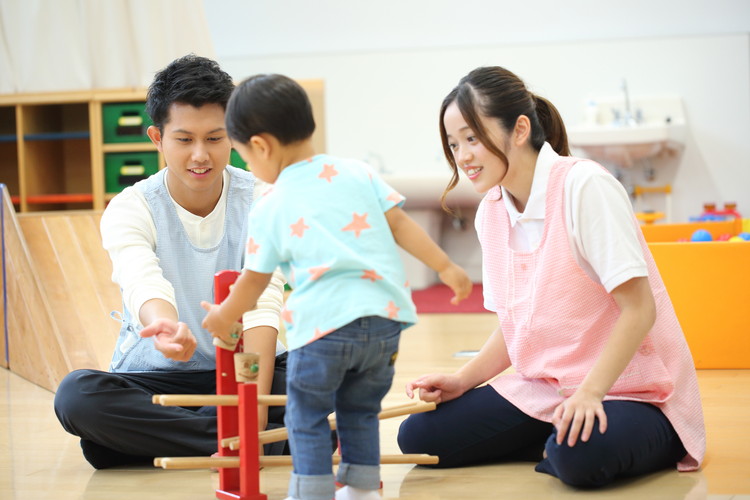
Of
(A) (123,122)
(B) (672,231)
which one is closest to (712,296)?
(B) (672,231)

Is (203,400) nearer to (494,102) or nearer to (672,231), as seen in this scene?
(494,102)

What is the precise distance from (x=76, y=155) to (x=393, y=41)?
5.98 ft

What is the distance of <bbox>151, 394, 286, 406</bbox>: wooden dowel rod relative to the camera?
1.14 metres

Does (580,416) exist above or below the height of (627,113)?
below

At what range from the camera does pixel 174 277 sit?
1572 millimetres

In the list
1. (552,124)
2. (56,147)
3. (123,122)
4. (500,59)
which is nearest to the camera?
(552,124)

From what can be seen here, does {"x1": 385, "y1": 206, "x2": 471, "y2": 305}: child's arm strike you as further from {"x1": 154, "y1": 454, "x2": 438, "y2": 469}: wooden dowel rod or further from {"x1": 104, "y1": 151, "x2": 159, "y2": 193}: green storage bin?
{"x1": 104, "y1": 151, "x2": 159, "y2": 193}: green storage bin

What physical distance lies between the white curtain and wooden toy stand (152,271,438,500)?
8.19ft

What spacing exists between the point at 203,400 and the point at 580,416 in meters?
0.53

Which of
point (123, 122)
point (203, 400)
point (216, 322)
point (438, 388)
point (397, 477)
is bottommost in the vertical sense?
point (397, 477)

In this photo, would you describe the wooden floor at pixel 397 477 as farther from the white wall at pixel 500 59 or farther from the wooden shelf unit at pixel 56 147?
the white wall at pixel 500 59

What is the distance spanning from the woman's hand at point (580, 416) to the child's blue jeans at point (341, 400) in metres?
0.29

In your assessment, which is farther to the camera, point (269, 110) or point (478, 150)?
point (478, 150)

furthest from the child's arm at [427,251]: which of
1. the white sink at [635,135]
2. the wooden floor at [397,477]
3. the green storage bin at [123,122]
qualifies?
the white sink at [635,135]
